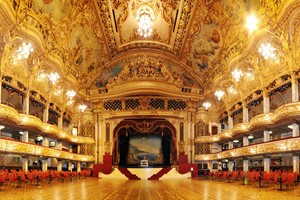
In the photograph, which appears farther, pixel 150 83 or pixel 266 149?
pixel 150 83

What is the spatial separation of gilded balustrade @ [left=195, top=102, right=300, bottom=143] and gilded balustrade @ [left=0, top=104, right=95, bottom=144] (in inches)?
444

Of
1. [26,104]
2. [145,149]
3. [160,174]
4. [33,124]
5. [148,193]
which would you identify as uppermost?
[26,104]

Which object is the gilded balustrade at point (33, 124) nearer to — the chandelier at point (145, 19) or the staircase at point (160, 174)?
the staircase at point (160, 174)

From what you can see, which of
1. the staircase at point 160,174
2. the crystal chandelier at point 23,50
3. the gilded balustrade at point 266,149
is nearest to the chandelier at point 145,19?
the crystal chandelier at point 23,50

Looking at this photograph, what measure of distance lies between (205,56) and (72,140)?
44.8 feet

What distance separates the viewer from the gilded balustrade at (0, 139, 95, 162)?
19761 mm

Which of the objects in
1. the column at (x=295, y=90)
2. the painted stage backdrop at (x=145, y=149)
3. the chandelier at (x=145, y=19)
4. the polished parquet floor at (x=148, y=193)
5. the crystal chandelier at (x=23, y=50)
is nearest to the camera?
the polished parquet floor at (x=148, y=193)

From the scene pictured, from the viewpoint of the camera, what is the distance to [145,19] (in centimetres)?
2941

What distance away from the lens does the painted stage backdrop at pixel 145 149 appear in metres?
35.8

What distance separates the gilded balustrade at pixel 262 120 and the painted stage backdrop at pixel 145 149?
4.26m

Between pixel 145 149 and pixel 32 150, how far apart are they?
47.8 ft

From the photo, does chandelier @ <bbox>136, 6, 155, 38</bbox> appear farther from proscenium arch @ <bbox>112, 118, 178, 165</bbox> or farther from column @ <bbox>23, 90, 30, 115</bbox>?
column @ <bbox>23, 90, 30, 115</bbox>

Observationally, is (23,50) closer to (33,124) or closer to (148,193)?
(33,124)

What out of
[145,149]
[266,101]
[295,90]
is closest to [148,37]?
[145,149]
